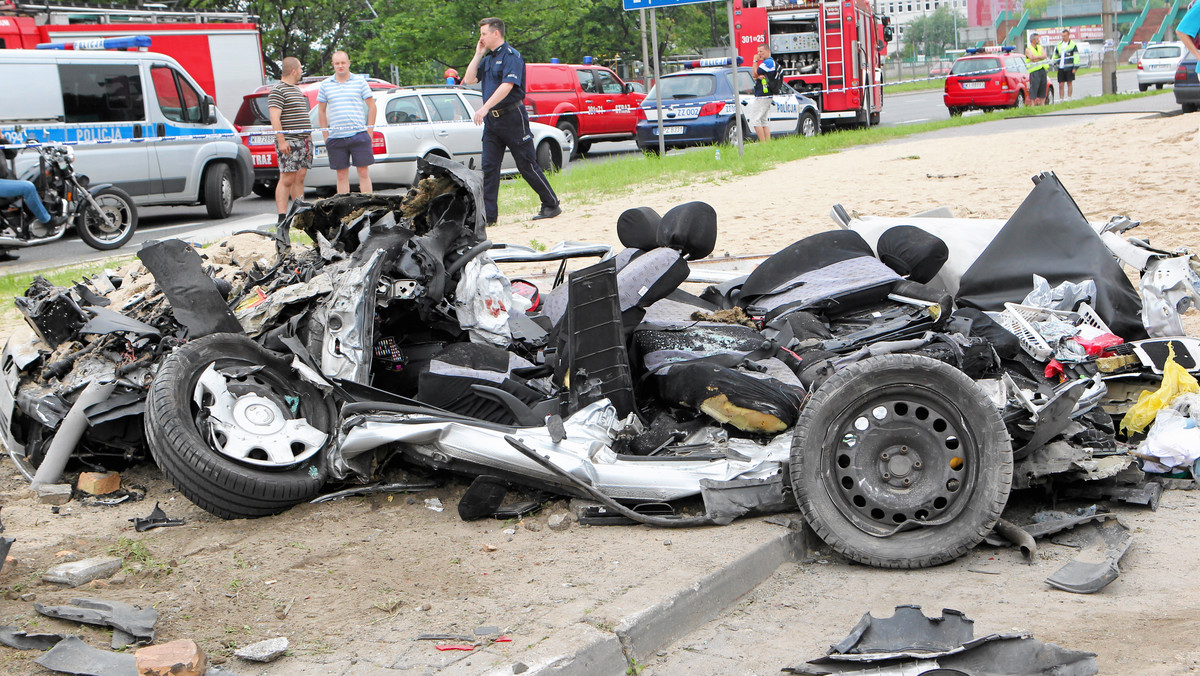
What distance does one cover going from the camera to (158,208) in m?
17.0

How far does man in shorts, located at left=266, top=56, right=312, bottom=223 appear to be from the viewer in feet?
38.1

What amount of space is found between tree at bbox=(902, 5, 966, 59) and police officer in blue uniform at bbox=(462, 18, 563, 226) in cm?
10608

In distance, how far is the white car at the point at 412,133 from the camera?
15297 mm

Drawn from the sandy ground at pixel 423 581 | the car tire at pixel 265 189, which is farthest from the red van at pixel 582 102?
the sandy ground at pixel 423 581

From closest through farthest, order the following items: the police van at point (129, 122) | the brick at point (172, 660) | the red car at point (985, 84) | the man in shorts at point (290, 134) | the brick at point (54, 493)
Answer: the brick at point (172, 660) → the brick at point (54, 493) → the man in shorts at point (290, 134) → the police van at point (129, 122) → the red car at point (985, 84)

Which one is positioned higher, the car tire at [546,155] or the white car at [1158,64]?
the white car at [1158,64]

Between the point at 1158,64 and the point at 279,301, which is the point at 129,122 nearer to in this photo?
the point at 279,301

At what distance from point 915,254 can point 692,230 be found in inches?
44.7

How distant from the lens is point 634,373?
15.3 ft

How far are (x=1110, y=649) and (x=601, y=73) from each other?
70.6ft

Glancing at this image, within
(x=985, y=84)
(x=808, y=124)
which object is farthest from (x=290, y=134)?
(x=985, y=84)

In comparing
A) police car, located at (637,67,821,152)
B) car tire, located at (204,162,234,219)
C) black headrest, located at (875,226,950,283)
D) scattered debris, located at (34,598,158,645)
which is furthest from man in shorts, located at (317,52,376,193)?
scattered debris, located at (34,598,158,645)

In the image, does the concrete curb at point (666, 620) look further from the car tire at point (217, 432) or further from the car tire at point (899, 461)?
the car tire at point (217, 432)

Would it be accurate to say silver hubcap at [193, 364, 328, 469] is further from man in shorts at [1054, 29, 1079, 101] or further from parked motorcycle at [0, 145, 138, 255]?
man in shorts at [1054, 29, 1079, 101]
